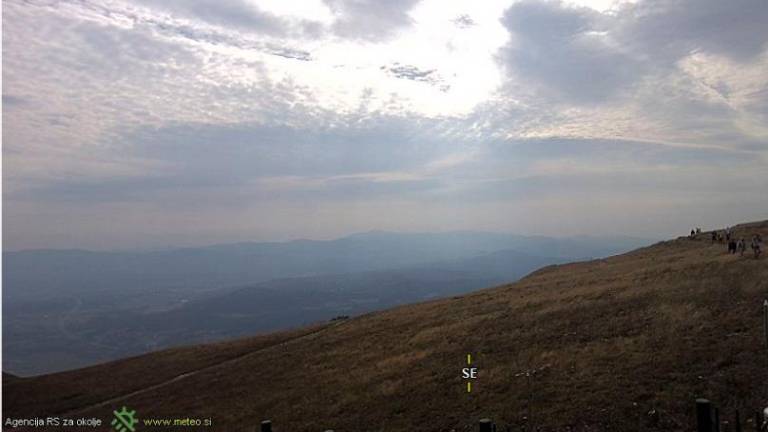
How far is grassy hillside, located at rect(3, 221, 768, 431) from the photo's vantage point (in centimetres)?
2073

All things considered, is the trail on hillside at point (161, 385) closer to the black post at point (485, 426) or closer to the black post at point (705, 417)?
the black post at point (485, 426)

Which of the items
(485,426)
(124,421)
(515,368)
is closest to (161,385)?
(124,421)

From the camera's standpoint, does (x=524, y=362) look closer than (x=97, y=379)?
Yes

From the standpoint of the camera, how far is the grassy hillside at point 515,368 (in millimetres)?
20734

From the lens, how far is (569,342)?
29406 mm

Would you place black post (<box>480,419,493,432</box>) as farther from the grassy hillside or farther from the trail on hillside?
the trail on hillside

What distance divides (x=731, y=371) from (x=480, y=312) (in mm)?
25279

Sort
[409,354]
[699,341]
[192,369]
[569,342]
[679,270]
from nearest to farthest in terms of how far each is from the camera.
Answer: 1. [699,341]
2. [569,342]
3. [409,354]
4. [679,270]
5. [192,369]

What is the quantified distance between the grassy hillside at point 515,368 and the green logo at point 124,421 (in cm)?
88

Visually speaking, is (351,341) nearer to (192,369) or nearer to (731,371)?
(192,369)

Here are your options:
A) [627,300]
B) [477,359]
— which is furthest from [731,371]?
[627,300]

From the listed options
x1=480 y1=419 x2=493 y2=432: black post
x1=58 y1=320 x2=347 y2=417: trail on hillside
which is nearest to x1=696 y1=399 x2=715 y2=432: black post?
x1=480 y1=419 x2=493 y2=432: black post

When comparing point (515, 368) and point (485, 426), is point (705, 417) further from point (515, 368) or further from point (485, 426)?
point (515, 368)

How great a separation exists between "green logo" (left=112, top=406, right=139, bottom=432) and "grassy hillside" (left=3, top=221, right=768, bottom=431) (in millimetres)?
879
